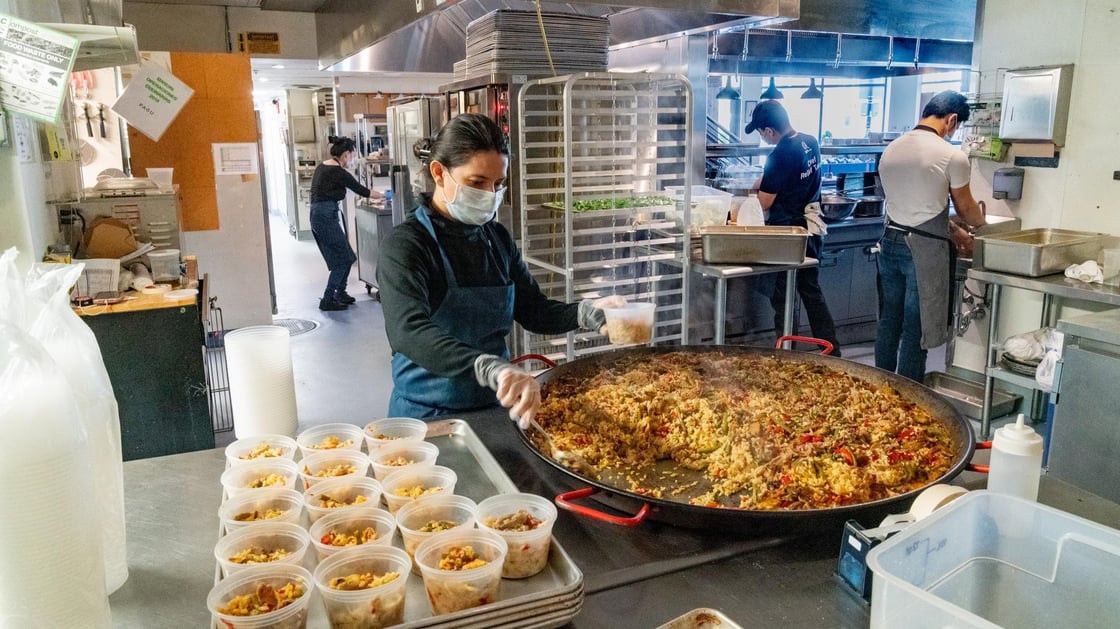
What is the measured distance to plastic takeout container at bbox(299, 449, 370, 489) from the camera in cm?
146

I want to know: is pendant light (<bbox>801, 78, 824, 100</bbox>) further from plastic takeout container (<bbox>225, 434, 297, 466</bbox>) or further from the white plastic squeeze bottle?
plastic takeout container (<bbox>225, 434, 297, 466</bbox>)

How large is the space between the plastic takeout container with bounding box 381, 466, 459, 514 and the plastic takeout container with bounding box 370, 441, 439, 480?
3.0 inches

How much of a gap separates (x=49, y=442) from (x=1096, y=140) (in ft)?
16.2

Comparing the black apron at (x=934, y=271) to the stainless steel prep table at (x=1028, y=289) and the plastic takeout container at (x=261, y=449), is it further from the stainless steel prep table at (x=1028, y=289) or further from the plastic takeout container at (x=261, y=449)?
the plastic takeout container at (x=261, y=449)

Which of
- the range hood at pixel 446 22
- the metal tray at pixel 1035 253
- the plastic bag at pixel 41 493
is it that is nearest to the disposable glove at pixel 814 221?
the metal tray at pixel 1035 253

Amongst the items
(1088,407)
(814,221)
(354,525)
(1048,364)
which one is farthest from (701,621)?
(814,221)

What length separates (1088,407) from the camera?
3.03 metres

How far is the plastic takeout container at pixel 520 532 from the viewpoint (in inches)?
46.9

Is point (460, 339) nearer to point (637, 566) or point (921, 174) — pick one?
point (637, 566)

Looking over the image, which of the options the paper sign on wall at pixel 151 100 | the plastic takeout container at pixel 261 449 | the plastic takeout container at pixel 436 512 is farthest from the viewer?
the paper sign on wall at pixel 151 100

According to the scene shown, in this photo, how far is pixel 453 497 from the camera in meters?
1.31

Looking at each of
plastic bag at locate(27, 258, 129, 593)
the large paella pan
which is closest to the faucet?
the large paella pan

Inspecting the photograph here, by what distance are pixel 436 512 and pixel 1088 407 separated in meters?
2.94

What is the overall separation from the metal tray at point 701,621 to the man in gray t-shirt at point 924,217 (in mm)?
3784
